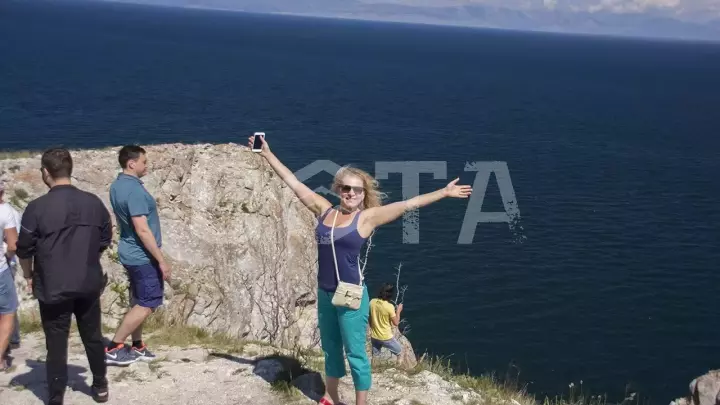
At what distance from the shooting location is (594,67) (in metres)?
190

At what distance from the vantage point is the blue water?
93.9ft

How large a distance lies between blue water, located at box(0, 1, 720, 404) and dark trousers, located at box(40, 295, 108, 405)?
1934 cm

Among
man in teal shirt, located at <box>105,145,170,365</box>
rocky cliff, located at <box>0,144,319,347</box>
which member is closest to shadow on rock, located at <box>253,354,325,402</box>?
man in teal shirt, located at <box>105,145,170,365</box>

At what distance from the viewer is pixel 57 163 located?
624cm

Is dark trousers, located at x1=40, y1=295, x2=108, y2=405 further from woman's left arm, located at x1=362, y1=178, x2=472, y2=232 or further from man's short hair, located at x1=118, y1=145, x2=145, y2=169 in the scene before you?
woman's left arm, located at x1=362, y1=178, x2=472, y2=232

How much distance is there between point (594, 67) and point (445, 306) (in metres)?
176

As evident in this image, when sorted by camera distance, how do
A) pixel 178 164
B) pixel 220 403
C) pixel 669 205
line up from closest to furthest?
1. pixel 220 403
2. pixel 178 164
3. pixel 669 205

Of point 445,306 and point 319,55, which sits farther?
point 319,55

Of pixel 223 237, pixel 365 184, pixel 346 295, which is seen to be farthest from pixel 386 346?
pixel 365 184

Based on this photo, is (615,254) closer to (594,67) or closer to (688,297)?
(688,297)

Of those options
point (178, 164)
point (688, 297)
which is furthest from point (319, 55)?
point (178, 164)

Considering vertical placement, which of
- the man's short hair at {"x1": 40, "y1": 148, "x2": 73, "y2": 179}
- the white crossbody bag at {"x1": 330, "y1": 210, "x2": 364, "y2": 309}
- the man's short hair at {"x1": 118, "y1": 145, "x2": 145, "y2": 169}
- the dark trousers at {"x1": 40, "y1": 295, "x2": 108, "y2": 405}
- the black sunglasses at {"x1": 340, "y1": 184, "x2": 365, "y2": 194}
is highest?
the man's short hair at {"x1": 118, "y1": 145, "x2": 145, "y2": 169}

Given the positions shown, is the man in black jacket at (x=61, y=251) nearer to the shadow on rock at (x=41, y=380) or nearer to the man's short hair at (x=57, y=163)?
the man's short hair at (x=57, y=163)

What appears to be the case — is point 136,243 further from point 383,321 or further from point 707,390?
point 707,390
